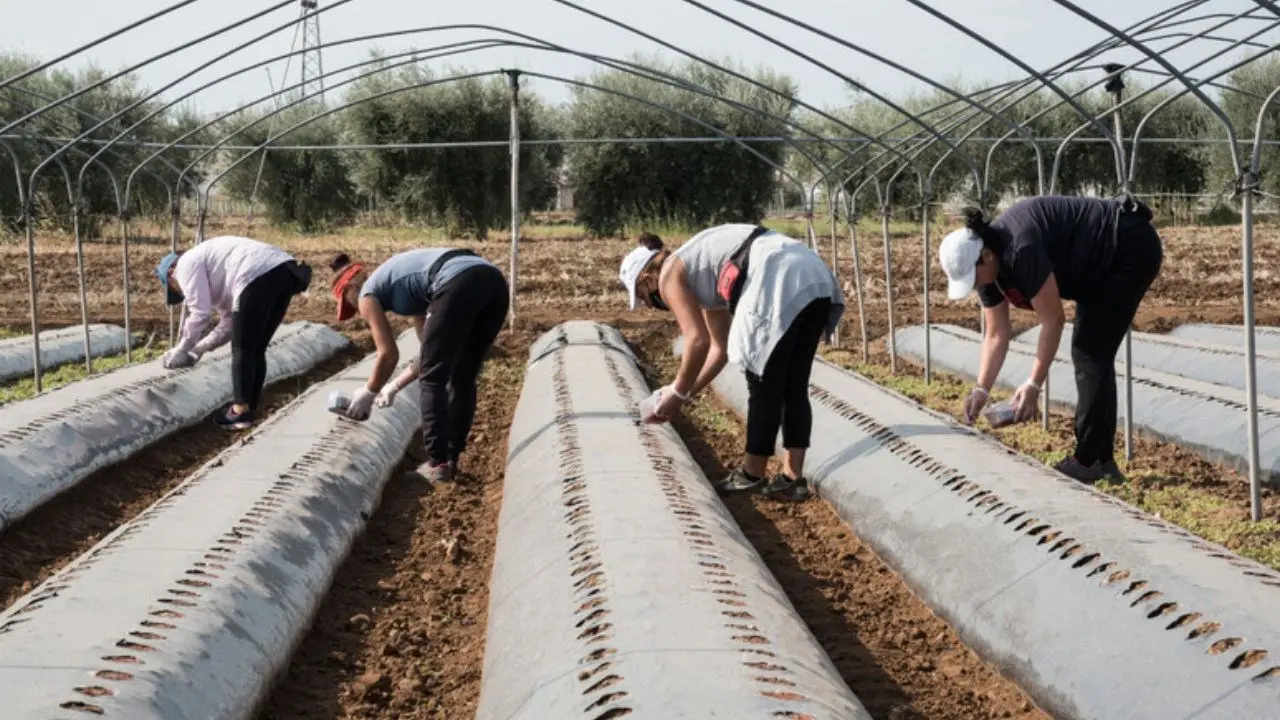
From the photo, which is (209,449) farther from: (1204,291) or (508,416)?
(1204,291)

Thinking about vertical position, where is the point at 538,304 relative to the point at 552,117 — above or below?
below

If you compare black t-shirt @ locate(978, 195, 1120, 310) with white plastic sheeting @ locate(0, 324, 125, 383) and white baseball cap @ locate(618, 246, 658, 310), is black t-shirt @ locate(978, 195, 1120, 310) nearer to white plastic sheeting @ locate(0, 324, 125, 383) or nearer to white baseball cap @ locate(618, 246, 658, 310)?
white baseball cap @ locate(618, 246, 658, 310)

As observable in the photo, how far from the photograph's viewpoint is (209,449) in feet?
25.5

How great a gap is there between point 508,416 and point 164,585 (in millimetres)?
5190

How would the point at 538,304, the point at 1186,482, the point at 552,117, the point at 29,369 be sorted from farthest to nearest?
the point at 552,117 < the point at 538,304 < the point at 29,369 < the point at 1186,482

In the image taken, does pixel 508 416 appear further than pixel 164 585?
Yes

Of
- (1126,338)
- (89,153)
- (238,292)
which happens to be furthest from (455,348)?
(89,153)

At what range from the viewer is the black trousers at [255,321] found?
748 centimetres

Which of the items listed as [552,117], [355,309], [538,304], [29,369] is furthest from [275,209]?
[355,309]

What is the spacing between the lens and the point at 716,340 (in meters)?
6.10

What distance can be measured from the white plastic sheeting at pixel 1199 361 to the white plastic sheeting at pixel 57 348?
804 centimetres

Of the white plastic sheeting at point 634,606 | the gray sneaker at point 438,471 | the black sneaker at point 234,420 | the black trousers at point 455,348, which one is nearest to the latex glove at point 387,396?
the black trousers at point 455,348

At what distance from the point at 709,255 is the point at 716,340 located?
532 millimetres

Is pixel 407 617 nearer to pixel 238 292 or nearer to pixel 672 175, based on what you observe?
pixel 238 292
